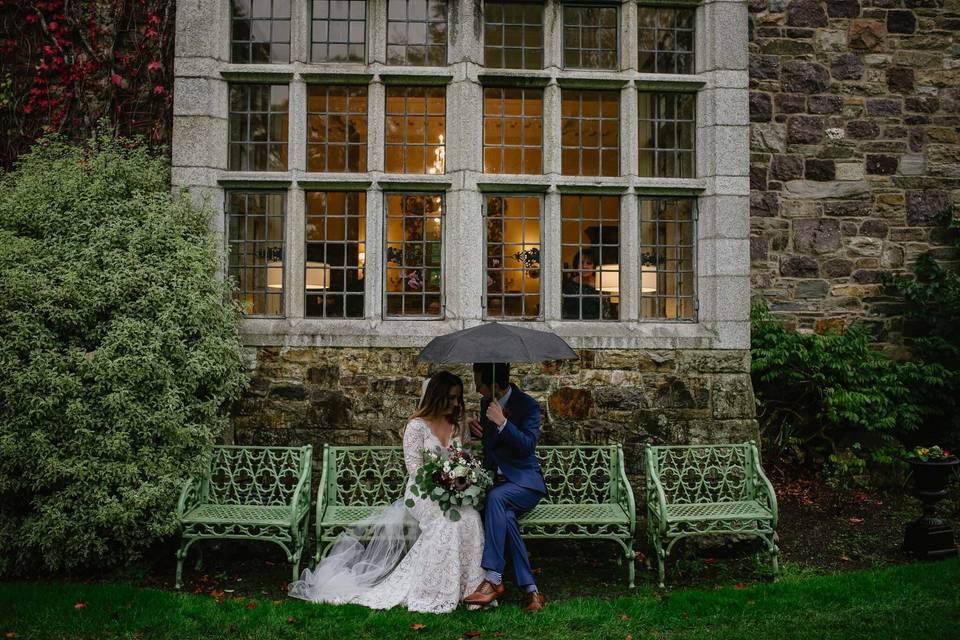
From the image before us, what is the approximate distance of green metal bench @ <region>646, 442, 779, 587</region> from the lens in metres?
5.13

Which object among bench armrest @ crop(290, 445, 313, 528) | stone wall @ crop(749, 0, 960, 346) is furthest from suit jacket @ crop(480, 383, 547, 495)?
stone wall @ crop(749, 0, 960, 346)

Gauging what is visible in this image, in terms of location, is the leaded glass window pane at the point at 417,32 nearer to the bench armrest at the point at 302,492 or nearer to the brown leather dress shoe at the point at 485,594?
the bench armrest at the point at 302,492

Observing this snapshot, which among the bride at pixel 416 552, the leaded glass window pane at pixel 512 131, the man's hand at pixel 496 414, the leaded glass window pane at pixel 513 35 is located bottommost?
the bride at pixel 416 552

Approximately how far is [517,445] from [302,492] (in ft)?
5.47

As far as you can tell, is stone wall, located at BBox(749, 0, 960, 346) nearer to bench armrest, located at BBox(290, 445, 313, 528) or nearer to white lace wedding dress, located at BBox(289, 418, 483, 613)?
white lace wedding dress, located at BBox(289, 418, 483, 613)

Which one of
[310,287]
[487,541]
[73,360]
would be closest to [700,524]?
[487,541]

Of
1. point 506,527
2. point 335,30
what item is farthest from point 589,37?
point 506,527

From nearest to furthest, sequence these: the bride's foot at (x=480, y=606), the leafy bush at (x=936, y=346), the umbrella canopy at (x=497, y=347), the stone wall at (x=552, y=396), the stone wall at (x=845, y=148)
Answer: the umbrella canopy at (x=497, y=347)
the bride's foot at (x=480, y=606)
the stone wall at (x=552, y=396)
the leafy bush at (x=936, y=346)
the stone wall at (x=845, y=148)

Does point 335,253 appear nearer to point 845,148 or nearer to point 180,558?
point 180,558

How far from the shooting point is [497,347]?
4.51 metres

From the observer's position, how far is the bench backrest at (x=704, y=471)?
5.66 m

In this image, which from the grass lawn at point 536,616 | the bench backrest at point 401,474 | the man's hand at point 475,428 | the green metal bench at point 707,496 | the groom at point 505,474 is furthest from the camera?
the bench backrest at point 401,474

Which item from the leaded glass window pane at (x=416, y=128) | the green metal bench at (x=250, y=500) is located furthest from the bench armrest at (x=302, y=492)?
the leaded glass window pane at (x=416, y=128)

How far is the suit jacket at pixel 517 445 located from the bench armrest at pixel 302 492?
4.38 ft
